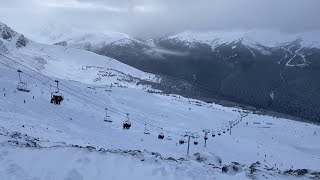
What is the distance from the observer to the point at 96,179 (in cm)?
2053

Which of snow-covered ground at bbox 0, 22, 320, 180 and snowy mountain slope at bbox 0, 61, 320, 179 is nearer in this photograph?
snow-covered ground at bbox 0, 22, 320, 180

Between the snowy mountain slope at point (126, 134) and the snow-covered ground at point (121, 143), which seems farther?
the snowy mountain slope at point (126, 134)

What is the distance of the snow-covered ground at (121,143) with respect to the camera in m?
21.8

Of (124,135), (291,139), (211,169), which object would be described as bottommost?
(291,139)

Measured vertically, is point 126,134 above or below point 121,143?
below

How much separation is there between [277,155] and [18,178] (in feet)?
161

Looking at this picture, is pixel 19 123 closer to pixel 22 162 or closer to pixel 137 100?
pixel 22 162

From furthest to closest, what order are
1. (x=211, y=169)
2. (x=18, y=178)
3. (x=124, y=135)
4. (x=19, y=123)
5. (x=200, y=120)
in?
(x=200, y=120), (x=124, y=135), (x=19, y=123), (x=211, y=169), (x=18, y=178)

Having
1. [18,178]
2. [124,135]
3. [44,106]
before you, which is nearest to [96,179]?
[18,178]

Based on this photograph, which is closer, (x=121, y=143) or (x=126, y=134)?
(x=121, y=143)

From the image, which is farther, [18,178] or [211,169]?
[211,169]

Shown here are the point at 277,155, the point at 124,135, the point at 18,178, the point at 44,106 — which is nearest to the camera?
the point at 18,178

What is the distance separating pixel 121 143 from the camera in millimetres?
44469

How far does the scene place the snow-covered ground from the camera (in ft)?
71.7
